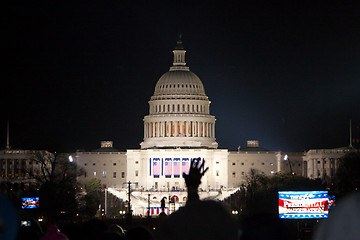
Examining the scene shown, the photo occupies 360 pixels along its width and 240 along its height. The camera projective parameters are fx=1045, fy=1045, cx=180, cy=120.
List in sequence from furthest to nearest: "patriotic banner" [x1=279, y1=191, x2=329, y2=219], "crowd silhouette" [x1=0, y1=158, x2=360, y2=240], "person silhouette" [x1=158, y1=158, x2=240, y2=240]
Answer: "patriotic banner" [x1=279, y1=191, x2=329, y2=219], "person silhouette" [x1=158, y1=158, x2=240, y2=240], "crowd silhouette" [x1=0, y1=158, x2=360, y2=240]

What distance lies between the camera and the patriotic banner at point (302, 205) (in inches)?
2083

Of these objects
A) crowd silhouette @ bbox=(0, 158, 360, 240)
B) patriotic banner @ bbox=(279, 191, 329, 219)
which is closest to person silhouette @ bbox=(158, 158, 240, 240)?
crowd silhouette @ bbox=(0, 158, 360, 240)

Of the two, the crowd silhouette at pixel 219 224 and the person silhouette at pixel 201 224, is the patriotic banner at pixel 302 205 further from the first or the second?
the person silhouette at pixel 201 224

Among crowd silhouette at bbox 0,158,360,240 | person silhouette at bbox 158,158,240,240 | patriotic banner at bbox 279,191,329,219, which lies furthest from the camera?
patriotic banner at bbox 279,191,329,219

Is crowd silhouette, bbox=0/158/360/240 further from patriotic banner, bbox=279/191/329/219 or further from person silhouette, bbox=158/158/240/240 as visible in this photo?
patriotic banner, bbox=279/191/329/219

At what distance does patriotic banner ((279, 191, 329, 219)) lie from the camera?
174ft

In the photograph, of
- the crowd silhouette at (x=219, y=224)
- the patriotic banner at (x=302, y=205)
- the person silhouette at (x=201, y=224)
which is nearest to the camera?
the crowd silhouette at (x=219, y=224)

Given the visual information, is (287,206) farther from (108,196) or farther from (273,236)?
(108,196)

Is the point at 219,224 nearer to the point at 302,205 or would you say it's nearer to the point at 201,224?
the point at 201,224

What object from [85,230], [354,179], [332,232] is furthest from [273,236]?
[354,179]

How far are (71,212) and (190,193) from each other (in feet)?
277

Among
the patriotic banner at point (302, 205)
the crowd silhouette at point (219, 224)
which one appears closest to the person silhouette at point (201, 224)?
the crowd silhouette at point (219, 224)

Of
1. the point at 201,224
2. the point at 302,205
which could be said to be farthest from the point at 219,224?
the point at 302,205

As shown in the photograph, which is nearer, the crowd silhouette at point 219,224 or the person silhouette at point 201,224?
the crowd silhouette at point 219,224
